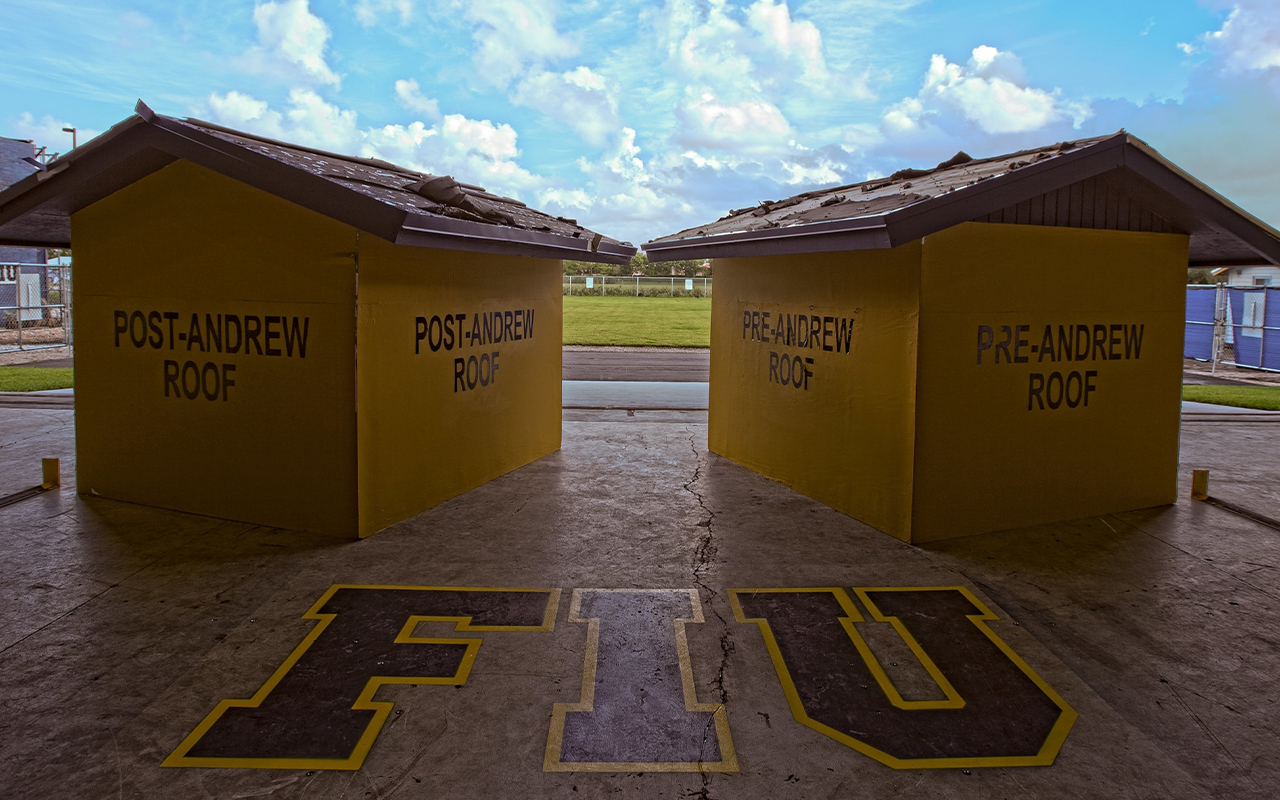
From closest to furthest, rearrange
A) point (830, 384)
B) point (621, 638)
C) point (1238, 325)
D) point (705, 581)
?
point (621, 638)
point (705, 581)
point (830, 384)
point (1238, 325)

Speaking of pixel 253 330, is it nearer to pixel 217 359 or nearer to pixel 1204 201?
pixel 217 359

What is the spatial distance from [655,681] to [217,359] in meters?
5.09

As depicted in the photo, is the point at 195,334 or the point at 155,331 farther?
the point at 155,331

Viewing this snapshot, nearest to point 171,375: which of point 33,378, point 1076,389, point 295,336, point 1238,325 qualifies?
point 295,336

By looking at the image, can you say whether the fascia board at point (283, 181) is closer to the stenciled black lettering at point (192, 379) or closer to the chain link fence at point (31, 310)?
the stenciled black lettering at point (192, 379)

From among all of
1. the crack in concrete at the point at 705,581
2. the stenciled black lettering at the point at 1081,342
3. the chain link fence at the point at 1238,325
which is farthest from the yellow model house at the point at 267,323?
the chain link fence at the point at 1238,325

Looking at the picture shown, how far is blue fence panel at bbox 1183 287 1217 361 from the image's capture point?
21.6 meters

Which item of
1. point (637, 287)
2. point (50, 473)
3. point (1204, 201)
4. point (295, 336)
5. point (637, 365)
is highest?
point (637, 287)

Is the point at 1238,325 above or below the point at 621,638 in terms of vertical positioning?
above

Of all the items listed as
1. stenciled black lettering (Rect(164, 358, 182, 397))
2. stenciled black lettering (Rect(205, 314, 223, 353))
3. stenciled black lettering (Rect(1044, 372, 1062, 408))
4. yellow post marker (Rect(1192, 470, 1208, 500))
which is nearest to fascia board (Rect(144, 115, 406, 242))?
stenciled black lettering (Rect(205, 314, 223, 353))

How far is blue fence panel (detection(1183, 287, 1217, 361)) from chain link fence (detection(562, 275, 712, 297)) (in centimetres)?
2694

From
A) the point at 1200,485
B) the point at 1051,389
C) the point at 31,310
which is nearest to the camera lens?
the point at 1051,389

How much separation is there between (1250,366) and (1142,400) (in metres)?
16.4

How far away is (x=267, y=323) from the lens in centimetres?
682
